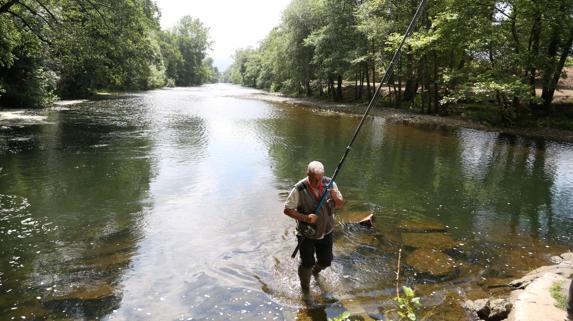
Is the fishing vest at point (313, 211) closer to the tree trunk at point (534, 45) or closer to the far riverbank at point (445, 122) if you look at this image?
the far riverbank at point (445, 122)

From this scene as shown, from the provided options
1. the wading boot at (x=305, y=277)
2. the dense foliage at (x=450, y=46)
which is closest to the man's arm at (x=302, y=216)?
the wading boot at (x=305, y=277)

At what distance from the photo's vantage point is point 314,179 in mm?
6617

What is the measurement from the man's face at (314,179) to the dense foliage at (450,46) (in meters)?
22.4

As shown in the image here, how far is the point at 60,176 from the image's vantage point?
46.1 ft

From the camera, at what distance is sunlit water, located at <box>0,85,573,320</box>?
6977 mm

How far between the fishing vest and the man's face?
0.11 meters

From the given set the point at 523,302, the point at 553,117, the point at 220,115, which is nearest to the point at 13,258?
the point at 523,302

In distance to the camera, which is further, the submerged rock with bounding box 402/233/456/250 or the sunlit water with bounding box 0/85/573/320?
the submerged rock with bounding box 402/233/456/250

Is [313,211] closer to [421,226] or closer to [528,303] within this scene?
[528,303]

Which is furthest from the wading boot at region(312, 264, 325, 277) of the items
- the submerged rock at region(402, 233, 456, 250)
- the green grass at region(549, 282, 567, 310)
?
the green grass at region(549, 282, 567, 310)

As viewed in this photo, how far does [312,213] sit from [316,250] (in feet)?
2.94

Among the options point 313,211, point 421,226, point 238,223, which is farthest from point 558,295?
point 238,223

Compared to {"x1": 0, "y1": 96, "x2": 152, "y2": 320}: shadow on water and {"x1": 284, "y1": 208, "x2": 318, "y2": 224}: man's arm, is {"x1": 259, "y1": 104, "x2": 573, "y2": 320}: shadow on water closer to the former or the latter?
{"x1": 284, "y1": 208, "x2": 318, "y2": 224}: man's arm

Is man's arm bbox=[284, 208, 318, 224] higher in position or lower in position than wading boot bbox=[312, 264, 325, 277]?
higher
